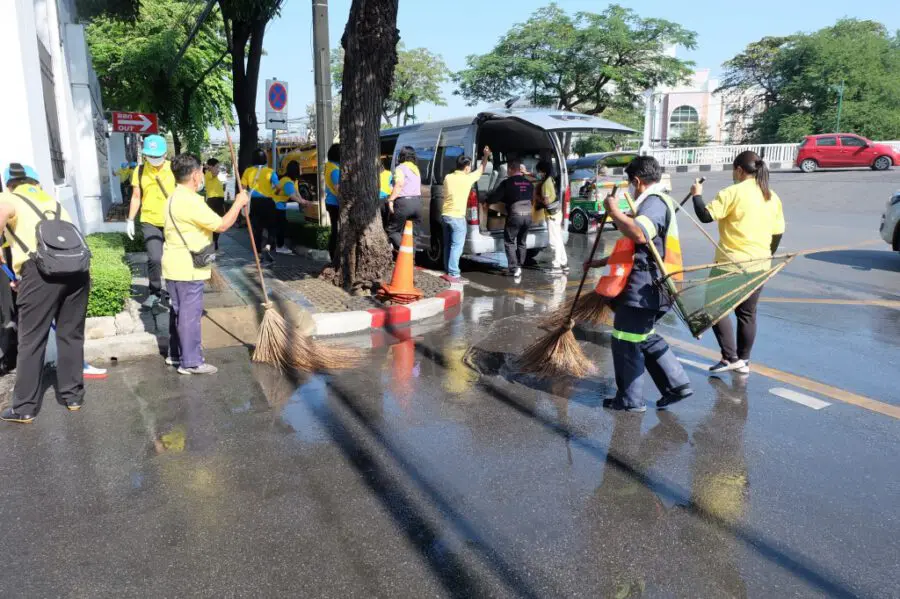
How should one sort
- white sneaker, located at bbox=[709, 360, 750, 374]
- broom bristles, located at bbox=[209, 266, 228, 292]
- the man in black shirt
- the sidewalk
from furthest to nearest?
the man in black shirt, broom bristles, located at bbox=[209, 266, 228, 292], the sidewalk, white sneaker, located at bbox=[709, 360, 750, 374]

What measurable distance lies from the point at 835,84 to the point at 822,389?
43729mm

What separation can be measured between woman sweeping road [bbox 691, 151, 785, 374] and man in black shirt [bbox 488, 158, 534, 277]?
4.19 m

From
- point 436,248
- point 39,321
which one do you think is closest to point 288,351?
point 39,321

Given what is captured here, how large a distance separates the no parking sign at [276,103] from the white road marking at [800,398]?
10455 millimetres

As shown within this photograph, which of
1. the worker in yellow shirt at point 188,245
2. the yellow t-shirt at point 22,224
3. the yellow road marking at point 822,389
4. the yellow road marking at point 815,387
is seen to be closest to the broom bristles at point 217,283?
the worker in yellow shirt at point 188,245

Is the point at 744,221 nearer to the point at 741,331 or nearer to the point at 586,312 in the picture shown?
the point at 741,331

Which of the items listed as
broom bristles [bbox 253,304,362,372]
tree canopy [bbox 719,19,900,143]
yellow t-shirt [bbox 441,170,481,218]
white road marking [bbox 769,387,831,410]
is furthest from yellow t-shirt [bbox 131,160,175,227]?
tree canopy [bbox 719,19,900,143]

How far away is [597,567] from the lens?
290 cm

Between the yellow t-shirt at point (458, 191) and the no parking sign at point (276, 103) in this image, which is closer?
the yellow t-shirt at point (458, 191)

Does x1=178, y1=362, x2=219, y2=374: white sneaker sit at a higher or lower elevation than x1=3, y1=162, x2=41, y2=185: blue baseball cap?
lower

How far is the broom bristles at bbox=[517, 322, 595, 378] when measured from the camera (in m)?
5.35

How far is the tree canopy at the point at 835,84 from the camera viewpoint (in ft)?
132

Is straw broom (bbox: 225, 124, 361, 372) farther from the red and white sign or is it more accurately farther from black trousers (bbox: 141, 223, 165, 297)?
the red and white sign

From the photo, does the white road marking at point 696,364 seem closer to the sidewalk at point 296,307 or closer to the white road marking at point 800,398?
the white road marking at point 800,398
